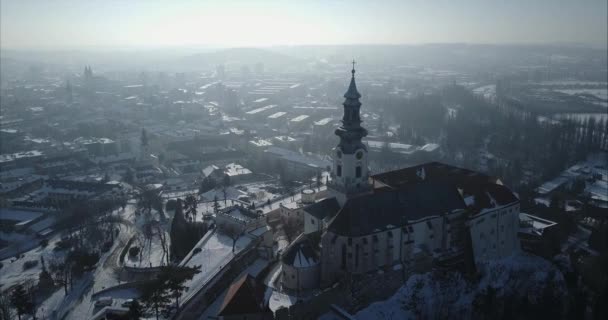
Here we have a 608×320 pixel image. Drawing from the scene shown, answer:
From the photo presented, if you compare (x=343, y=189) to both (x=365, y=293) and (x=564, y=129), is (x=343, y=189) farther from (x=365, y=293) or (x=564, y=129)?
(x=564, y=129)

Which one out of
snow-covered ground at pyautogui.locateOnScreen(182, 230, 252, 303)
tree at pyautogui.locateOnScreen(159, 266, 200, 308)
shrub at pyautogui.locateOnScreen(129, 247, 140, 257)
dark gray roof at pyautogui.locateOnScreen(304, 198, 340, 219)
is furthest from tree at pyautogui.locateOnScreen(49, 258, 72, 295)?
dark gray roof at pyautogui.locateOnScreen(304, 198, 340, 219)

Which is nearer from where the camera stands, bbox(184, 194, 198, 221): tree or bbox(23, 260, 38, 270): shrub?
bbox(23, 260, 38, 270): shrub

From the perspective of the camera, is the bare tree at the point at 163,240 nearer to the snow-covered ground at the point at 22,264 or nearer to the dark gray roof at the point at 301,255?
the snow-covered ground at the point at 22,264

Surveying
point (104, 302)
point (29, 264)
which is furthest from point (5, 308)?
point (29, 264)

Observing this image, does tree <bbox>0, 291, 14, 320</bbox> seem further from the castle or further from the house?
the castle

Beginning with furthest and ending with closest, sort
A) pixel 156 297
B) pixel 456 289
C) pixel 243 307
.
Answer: pixel 456 289, pixel 156 297, pixel 243 307

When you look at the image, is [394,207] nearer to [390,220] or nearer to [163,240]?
[390,220]
